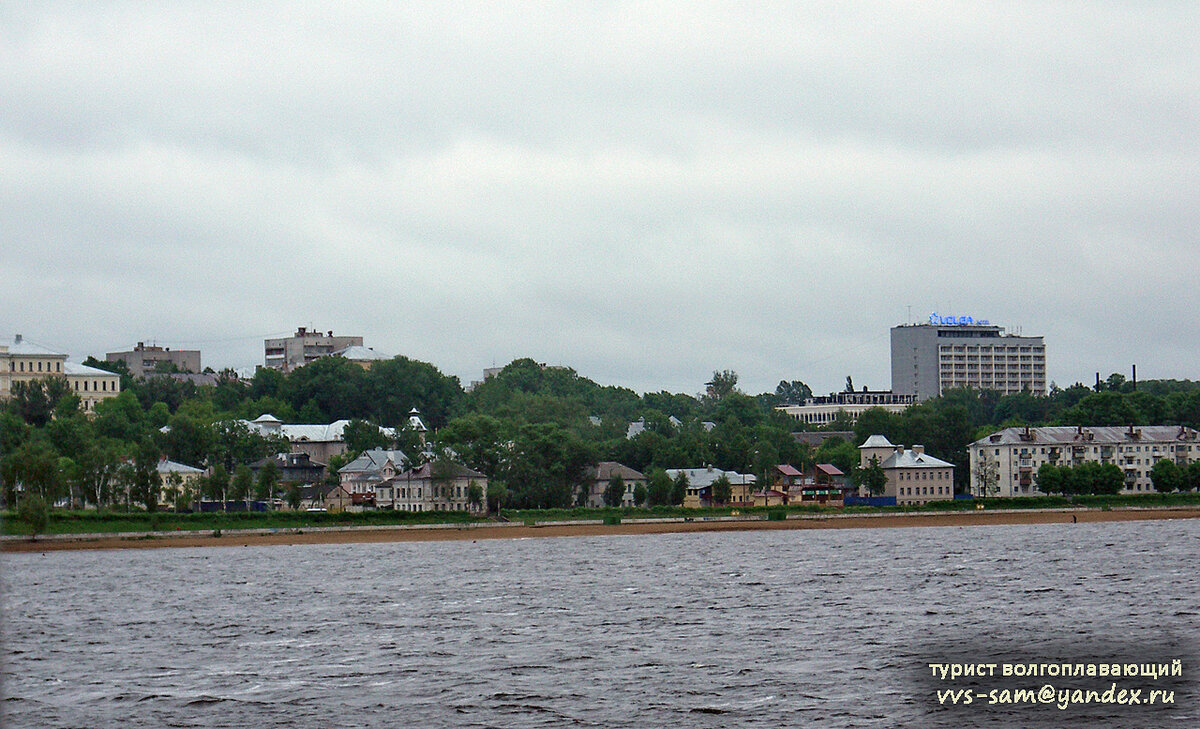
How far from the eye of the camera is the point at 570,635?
41.6 metres

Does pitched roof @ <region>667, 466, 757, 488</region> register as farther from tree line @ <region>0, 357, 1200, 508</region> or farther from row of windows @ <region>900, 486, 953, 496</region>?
row of windows @ <region>900, 486, 953, 496</region>

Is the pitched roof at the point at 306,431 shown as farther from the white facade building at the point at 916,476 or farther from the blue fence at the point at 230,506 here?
the white facade building at the point at 916,476

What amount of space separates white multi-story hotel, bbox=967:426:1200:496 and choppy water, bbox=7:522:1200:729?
89622mm

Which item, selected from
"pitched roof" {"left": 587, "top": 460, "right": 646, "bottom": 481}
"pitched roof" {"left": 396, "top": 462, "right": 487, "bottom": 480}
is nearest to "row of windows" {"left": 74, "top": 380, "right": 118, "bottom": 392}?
"pitched roof" {"left": 396, "top": 462, "right": 487, "bottom": 480}

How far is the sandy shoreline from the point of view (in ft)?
333

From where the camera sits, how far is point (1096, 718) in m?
25.3

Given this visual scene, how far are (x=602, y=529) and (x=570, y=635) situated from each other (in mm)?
78226

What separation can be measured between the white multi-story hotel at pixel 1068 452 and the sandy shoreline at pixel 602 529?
97.0 ft

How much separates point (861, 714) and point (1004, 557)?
172 feet

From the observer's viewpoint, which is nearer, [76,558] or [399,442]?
[76,558]

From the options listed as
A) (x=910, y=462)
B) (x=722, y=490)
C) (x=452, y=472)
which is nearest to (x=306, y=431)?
(x=452, y=472)

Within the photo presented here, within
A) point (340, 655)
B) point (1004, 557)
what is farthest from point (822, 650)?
point (1004, 557)

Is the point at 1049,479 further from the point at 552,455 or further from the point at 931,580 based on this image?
the point at 931,580

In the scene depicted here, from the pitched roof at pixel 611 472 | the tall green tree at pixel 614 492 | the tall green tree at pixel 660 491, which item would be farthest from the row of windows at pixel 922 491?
the tall green tree at pixel 614 492
